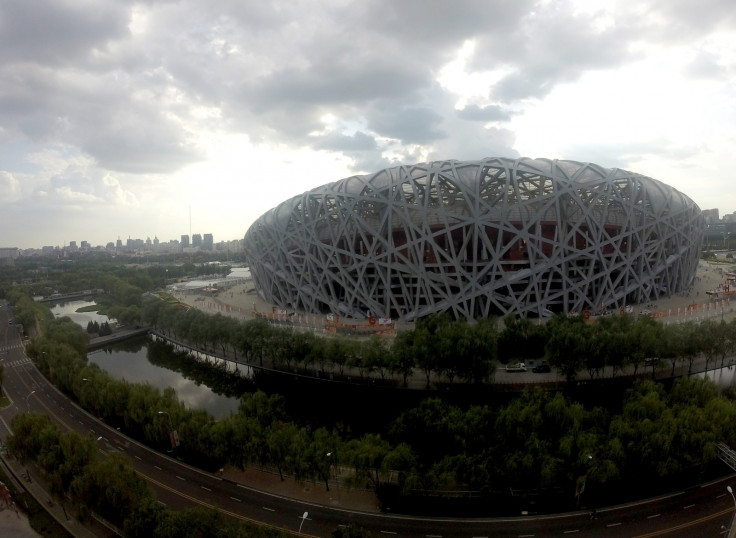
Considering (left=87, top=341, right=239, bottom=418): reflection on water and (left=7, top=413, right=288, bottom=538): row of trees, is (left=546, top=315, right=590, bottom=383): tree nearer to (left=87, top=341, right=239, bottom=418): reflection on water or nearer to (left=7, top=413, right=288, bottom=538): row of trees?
(left=7, top=413, right=288, bottom=538): row of trees

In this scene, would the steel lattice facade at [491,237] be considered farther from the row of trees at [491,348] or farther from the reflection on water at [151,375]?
the reflection on water at [151,375]

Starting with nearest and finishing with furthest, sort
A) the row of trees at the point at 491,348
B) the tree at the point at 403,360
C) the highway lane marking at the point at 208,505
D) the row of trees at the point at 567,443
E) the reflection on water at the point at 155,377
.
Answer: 1. the highway lane marking at the point at 208,505
2. the row of trees at the point at 567,443
3. the row of trees at the point at 491,348
4. the tree at the point at 403,360
5. the reflection on water at the point at 155,377

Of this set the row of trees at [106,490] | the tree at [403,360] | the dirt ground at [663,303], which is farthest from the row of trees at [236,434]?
the dirt ground at [663,303]

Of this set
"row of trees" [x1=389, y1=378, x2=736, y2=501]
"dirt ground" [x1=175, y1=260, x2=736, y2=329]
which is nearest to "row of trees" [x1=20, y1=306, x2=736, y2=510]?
"row of trees" [x1=389, y1=378, x2=736, y2=501]

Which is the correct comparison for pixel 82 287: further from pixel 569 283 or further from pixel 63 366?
pixel 569 283

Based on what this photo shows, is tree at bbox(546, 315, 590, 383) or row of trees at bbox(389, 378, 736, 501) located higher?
tree at bbox(546, 315, 590, 383)

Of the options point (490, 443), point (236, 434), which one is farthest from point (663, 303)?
point (236, 434)

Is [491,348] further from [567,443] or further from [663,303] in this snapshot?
[663,303]
